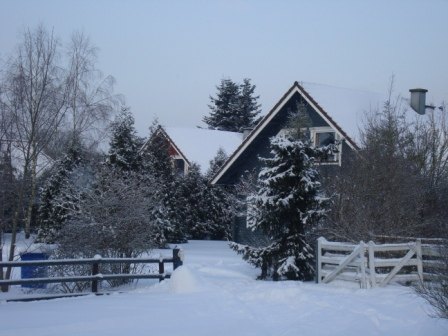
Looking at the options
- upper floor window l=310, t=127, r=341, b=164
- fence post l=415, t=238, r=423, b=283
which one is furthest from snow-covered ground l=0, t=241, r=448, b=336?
upper floor window l=310, t=127, r=341, b=164

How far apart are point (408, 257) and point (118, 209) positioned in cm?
768

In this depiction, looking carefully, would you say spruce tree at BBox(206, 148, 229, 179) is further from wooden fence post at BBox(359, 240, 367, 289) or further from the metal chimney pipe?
wooden fence post at BBox(359, 240, 367, 289)

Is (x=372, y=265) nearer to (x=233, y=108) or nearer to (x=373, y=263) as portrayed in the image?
(x=373, y=263)

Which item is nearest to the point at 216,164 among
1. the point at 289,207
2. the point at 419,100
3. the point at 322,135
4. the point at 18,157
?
the point at 322,135

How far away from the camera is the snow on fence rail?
41.7 feet

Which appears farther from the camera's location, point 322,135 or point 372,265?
point 322,135

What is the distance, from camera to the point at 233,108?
62375 millimetres

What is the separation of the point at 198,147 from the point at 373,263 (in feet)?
90.1

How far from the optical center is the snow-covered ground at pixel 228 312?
362 inches

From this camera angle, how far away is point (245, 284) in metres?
14.0

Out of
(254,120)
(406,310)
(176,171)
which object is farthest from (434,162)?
(254,120)

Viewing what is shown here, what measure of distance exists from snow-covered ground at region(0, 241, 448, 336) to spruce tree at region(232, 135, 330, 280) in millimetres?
1668

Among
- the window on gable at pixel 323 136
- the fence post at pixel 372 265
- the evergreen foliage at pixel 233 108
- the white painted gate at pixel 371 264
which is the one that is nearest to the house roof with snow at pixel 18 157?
the white painted gate at pixel 371 264

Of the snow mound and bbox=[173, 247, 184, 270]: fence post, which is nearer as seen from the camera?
the snow mound
